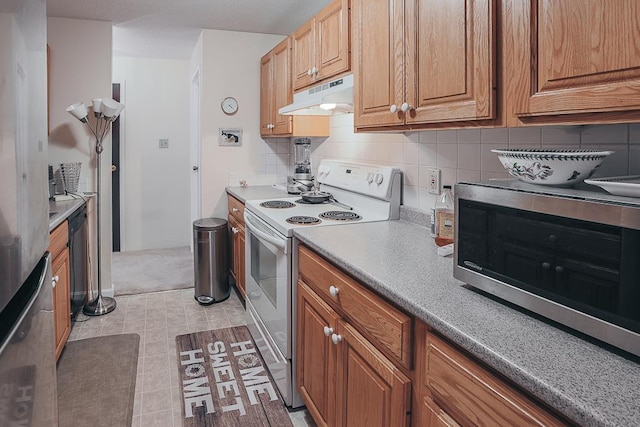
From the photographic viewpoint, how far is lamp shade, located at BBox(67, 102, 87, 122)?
3.04 m

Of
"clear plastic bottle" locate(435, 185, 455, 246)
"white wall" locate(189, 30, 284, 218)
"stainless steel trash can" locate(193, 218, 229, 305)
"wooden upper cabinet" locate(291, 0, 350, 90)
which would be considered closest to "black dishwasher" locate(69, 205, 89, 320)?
"stainless steel trash can" locate(193, 218, 229, 305)

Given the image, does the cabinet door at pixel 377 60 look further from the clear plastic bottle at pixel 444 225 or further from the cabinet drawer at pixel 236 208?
the cabinet drawer at pixel 236 208

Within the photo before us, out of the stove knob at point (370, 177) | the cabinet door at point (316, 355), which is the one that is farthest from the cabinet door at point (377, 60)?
the cabinet door at point (316, 355)

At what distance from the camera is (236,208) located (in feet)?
11.0

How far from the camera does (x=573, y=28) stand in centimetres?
97

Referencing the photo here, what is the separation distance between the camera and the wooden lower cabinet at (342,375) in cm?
122

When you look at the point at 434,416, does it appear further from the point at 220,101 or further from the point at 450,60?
the point at 220,101

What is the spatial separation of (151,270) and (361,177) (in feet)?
8.81

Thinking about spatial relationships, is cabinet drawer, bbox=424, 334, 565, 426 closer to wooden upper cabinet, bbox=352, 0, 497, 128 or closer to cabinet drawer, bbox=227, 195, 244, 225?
wooden upper cabinet, bbox=352, 0, 497, 128

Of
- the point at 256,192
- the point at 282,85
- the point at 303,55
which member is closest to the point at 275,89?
the point at 282,85

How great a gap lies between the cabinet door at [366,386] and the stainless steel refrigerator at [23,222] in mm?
810

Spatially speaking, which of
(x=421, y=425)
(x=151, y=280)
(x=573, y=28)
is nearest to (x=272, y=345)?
(x=421, y=425)

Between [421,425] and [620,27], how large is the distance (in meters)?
0.98

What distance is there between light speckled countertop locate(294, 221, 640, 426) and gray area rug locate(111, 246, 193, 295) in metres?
2.71
